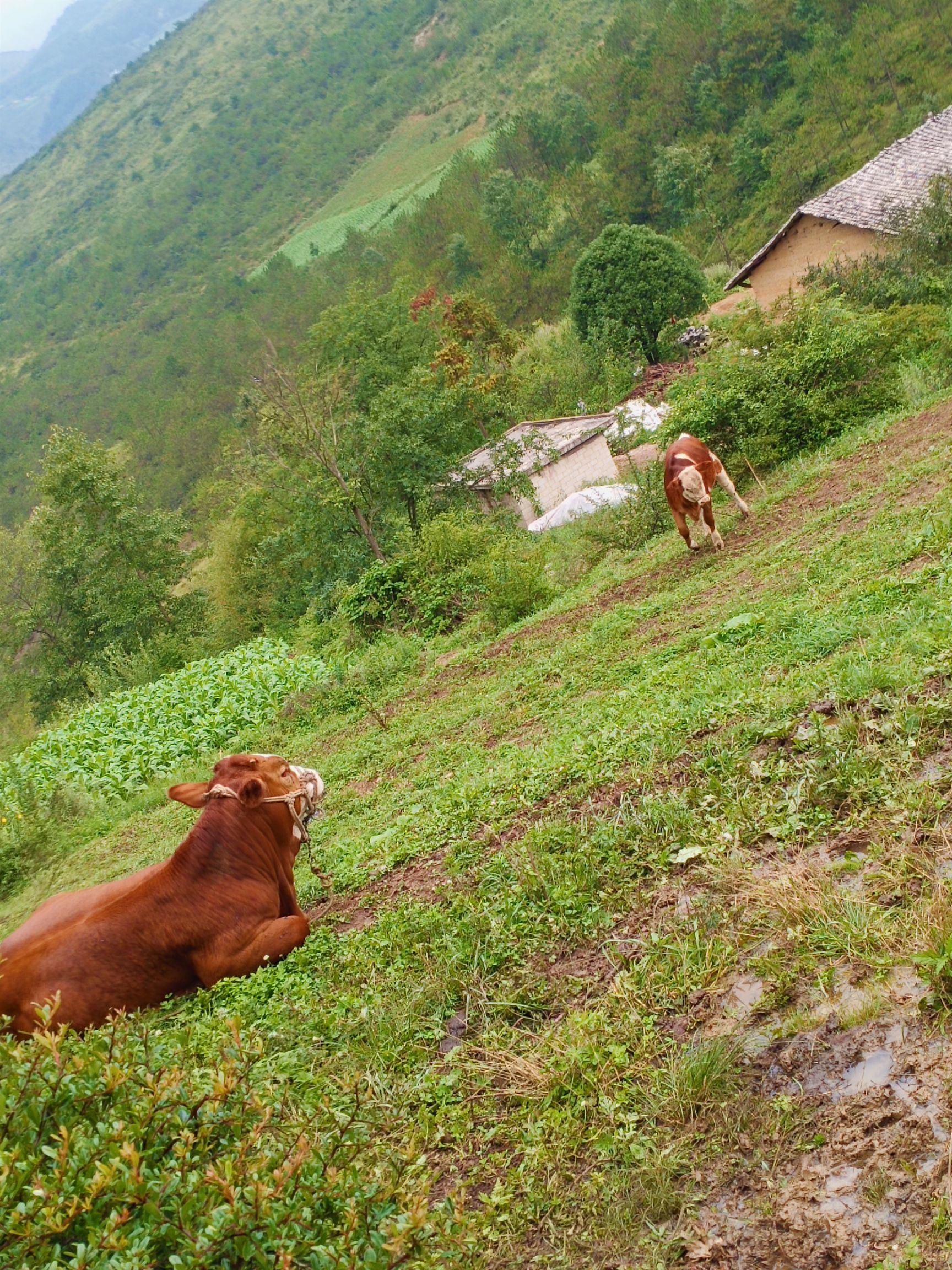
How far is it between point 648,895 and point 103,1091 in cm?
235

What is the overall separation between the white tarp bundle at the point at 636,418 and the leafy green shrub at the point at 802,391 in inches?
424

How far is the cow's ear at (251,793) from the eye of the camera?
5.51 meters

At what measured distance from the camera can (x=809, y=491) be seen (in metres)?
11.8

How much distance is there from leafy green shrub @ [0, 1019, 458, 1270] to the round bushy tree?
38.2 meters

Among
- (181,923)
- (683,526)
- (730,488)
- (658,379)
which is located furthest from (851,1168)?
(658,379)

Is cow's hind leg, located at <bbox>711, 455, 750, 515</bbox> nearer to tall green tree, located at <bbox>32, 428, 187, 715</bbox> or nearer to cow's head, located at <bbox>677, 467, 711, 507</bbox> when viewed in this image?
cow's head, located at <bbox>677, 467, 711, 507</bbox>

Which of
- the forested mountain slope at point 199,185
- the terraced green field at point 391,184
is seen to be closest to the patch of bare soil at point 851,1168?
the forested mountain slope at point 199,185

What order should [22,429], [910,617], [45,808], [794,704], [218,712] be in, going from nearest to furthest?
1. [794,704]
2. [910,617]
3. [45,808]
4. [218,712]
5. [22,429]

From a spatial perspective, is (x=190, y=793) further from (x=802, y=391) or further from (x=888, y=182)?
(x=888, y=182)

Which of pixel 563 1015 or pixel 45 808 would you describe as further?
pixel 45 808

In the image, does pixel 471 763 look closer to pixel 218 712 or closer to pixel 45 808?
pixel 45 808

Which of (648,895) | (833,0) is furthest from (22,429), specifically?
(648,895)

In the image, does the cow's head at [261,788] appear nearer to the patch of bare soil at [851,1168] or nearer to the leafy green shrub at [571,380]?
the patch of bare soil at [851,1168]

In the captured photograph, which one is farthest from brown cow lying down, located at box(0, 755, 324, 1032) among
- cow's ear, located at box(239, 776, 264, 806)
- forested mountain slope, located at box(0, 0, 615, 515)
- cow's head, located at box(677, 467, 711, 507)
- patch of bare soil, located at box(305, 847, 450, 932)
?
forested mountain slope, located at box(0, 0, 615, 515)
